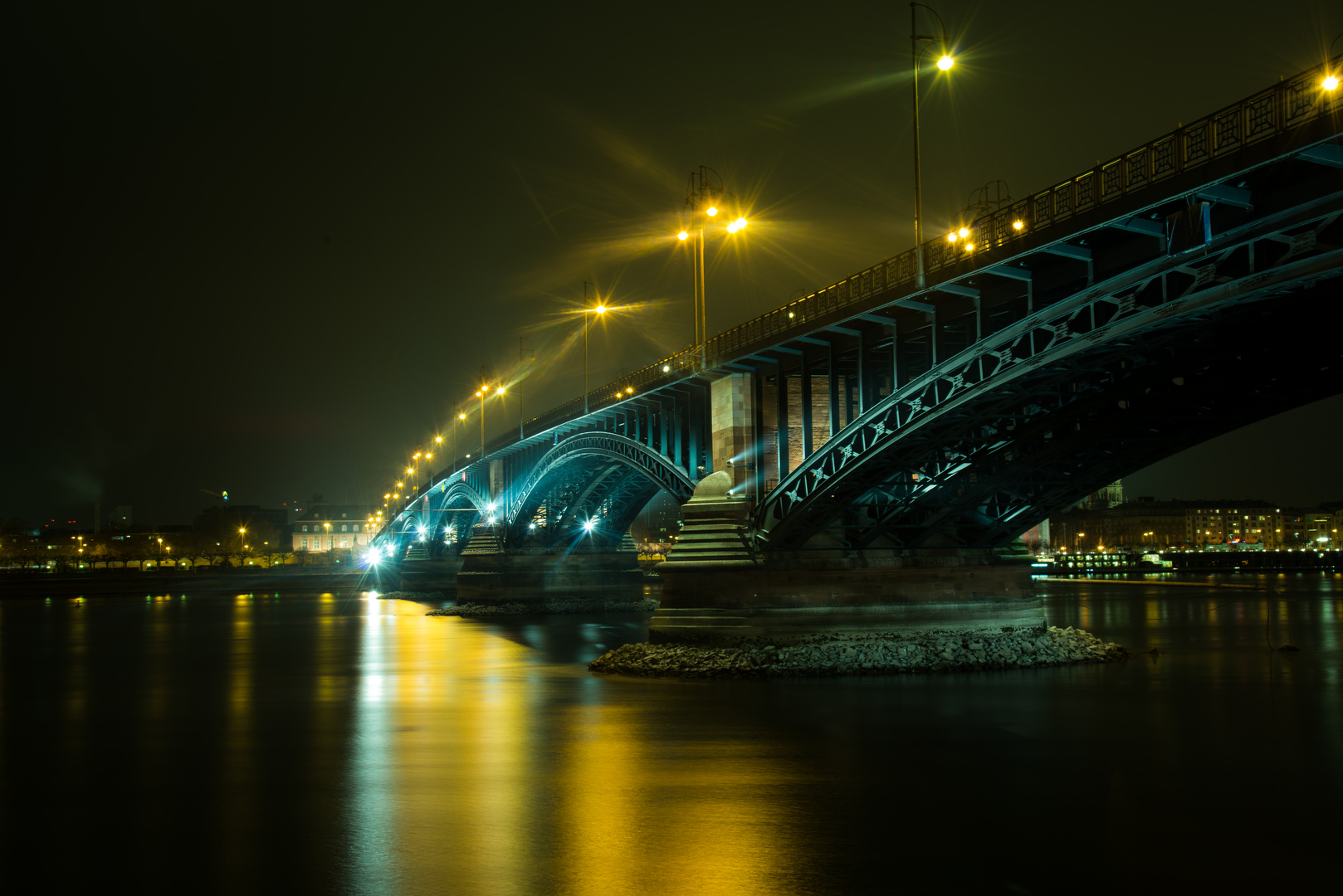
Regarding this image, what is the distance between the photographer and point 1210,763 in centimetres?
1684

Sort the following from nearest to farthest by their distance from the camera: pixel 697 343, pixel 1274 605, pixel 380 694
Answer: pixel 380 694 → pixel 697 343 → pixel 1274 605

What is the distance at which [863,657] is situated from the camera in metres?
29.5

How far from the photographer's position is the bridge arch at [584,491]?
50.8 meters

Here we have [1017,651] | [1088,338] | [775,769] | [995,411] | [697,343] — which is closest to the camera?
[775,769]

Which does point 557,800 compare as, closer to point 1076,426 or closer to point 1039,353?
point 1039,353

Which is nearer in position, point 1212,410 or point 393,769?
point 393,769

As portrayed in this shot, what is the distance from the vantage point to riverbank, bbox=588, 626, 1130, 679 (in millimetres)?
29031

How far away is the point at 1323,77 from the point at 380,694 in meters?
23.9

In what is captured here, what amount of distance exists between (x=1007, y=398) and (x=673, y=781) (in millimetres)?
12740

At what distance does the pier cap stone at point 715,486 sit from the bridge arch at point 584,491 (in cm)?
1136

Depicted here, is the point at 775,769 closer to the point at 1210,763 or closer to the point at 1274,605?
the point at 1210,763

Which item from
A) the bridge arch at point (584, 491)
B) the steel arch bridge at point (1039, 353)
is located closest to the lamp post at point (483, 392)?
the bridge arch at point (584, 491)

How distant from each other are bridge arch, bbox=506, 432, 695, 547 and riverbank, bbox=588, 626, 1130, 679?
15.7 metres

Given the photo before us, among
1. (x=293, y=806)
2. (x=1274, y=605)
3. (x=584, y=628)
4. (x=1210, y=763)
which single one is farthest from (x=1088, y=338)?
(x=1274, y=605)
